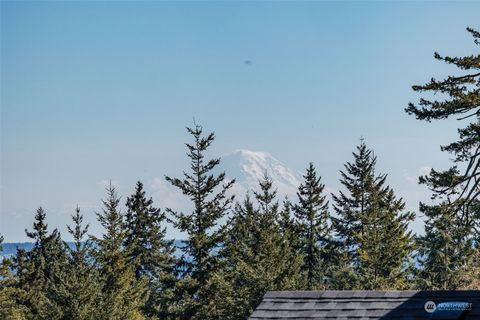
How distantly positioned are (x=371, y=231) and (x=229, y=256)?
10.7 meters

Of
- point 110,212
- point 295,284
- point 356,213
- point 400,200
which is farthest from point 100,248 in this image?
point 400,200

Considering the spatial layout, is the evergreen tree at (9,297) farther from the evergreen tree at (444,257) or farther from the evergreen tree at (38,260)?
the evergreen tree at (444,257)

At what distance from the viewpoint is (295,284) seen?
37531mm

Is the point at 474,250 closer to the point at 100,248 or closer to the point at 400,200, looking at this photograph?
the point at 400,200

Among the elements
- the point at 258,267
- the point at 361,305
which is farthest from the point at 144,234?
the point at 361,305

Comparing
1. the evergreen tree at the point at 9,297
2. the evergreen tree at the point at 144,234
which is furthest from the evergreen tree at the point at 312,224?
the evergreen tree at the point at 9,297

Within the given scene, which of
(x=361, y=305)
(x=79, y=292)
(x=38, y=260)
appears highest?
(x=38, y=260)

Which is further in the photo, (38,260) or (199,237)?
(38,260)

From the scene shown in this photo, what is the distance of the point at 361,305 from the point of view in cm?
1249

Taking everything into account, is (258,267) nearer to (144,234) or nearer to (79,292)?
(79,292)

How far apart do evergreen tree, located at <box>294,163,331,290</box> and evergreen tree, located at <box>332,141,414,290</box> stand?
3.95 feet

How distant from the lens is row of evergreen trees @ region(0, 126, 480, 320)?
3516 centimetres

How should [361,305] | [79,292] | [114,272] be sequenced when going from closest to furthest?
[361,305], [79,292], [114,272]

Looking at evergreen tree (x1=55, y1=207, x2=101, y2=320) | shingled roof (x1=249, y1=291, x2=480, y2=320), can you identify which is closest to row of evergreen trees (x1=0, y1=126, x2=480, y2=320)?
evergreen tree (x1=55, y1=207, x2=101, y2=320)
